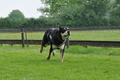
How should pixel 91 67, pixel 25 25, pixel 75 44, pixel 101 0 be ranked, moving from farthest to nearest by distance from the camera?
pixel 101 0, pixel 25 25, pixel 75 44, pixel 91 67

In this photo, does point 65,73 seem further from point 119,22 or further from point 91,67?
point 119,22

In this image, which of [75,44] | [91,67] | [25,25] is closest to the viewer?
[91,67]

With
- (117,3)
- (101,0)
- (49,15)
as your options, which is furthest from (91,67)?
(49,15)

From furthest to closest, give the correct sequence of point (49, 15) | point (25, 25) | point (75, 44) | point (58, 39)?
point (49, 15) → point (25, 25) → point (75, 44) → point (58, 39)

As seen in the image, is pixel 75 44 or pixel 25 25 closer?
pixel 75 44

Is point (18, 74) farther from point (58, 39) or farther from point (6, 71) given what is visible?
point (58, 39)

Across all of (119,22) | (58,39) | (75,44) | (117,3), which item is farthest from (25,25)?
(58,39)

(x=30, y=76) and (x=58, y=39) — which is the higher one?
(x=58, y=39)

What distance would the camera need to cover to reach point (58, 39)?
11.1 m

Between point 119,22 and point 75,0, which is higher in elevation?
point 75,0

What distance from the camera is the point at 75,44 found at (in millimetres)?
17969

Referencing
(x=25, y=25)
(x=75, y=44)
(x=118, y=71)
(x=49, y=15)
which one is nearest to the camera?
(x=118, y=71)

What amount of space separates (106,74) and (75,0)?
7662 cm

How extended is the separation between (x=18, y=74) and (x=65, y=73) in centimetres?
140
